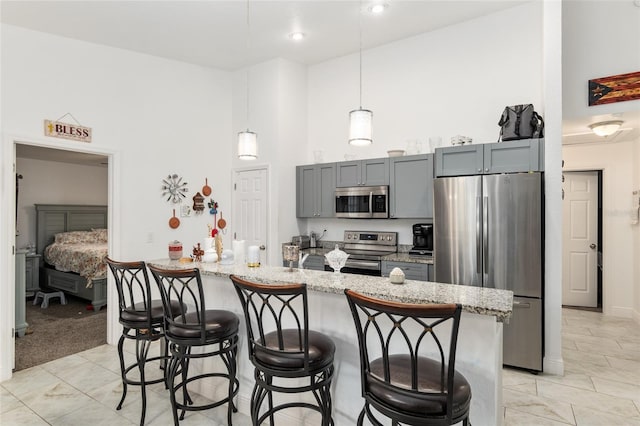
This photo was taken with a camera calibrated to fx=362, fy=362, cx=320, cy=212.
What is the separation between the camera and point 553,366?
10.7ft

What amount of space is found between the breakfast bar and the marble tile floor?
22.2 inches

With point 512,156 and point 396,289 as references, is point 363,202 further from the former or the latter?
point 396,289

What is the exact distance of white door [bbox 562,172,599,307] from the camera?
17.9 feet

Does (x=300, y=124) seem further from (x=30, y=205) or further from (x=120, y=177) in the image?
(x=30, y=205)

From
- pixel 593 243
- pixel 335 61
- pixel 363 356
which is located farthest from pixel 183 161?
pixel 593 243

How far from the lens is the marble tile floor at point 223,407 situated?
2.64 meters

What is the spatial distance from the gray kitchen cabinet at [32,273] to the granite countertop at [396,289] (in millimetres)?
5545

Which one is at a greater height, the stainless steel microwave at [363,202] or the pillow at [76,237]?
the stainless steel microwave at [363,202]

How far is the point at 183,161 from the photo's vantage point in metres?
4.93

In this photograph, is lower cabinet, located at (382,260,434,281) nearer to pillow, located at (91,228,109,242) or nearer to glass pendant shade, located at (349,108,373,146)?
glass pendant shade, located at (349,108,373,146)

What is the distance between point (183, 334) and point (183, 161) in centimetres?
319

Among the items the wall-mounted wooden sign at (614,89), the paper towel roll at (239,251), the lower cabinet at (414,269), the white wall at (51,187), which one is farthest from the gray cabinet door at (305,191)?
the white wall at (51,187)

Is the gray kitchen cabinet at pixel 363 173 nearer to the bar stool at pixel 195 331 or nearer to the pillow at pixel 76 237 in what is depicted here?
the bar stool at pixel 195 331

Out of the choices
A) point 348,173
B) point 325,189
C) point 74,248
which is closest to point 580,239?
point 348,173
